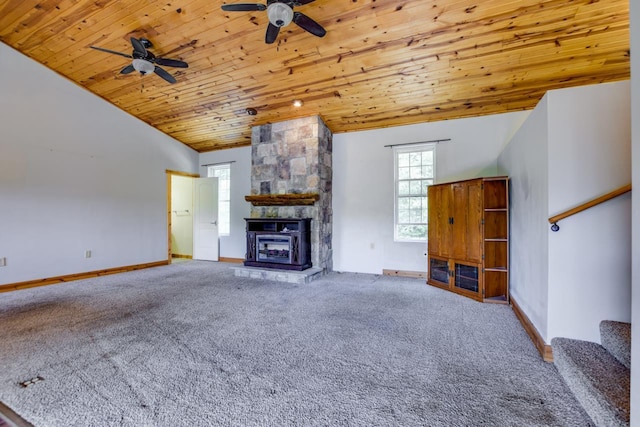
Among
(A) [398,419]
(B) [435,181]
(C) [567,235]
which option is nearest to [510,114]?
(B) [435,181]

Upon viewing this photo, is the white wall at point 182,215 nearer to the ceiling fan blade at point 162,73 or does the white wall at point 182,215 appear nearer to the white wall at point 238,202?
the white wall at point 238,202

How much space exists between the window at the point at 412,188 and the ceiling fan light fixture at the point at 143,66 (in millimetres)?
3934

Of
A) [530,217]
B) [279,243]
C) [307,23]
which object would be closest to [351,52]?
[307,23]

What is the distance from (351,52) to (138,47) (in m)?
2.56

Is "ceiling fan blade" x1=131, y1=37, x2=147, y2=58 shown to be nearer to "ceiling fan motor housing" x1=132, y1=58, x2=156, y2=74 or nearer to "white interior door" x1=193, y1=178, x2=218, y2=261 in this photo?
"ceiling fan motor housing" x1=132, y1=58, x2=156, y2=74

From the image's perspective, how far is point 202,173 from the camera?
7195mm

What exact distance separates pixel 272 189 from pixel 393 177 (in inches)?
89.9

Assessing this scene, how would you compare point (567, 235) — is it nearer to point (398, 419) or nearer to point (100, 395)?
point (398, 419)

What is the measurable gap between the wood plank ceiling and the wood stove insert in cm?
200

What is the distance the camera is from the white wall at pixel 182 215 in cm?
766

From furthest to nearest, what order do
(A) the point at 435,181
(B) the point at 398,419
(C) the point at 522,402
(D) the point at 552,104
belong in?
(A) the point at 435,181 → (D) the point at 552,104 → (C) the point at 522,402 → (B) the point at 398,419

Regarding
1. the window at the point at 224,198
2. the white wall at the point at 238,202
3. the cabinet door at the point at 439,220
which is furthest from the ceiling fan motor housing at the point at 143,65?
the cabinet door at the point at 439,220

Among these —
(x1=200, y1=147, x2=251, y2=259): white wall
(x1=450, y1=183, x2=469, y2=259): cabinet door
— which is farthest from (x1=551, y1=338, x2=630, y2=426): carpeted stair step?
(x1=200, y1=147, x2=251, y2=259): white wall

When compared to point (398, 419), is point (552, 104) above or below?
above
